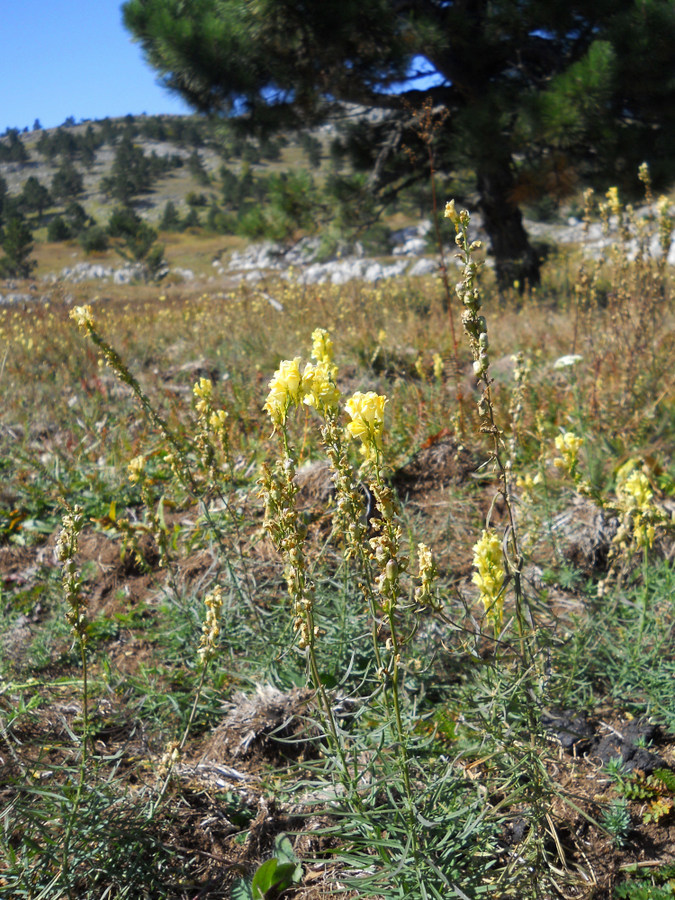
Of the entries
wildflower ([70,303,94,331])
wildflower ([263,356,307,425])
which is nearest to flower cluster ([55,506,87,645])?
wildflower ([263,356,307,425])

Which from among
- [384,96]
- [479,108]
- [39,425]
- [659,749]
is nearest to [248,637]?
[659,749]

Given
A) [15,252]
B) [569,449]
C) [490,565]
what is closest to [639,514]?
[569,449]

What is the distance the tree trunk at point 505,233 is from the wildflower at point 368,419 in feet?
25.4

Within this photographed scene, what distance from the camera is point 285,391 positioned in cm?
113

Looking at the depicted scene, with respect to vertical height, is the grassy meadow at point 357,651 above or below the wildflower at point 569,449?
below

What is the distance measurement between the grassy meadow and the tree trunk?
16.3ft

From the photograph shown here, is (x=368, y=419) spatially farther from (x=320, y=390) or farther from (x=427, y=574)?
(x=427, y=574)

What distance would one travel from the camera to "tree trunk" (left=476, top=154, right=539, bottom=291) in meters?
8.06

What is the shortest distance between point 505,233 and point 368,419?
8.34 meters

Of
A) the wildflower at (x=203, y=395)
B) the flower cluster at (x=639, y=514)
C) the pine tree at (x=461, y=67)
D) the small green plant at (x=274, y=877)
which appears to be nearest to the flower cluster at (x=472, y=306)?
the flower cluster at (x=639, y=514)

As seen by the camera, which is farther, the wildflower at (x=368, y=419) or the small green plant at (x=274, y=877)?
the small green plant at (x=274, y=877)

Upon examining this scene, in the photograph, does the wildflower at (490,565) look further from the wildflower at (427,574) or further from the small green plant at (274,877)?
the small green plant at (274,877)

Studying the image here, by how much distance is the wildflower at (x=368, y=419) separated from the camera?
1.02 m

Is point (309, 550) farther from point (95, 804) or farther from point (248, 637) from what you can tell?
point (95, 804)
